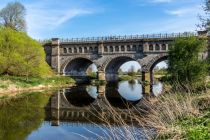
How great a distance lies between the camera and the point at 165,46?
78.6 meters

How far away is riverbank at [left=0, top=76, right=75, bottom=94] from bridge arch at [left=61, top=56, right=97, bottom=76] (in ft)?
35.2

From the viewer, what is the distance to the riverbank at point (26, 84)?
55.1 meters

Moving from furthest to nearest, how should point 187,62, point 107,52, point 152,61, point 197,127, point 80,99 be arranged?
point 107,52, point 152,61, point 80,99, point 187,62, point 197,127

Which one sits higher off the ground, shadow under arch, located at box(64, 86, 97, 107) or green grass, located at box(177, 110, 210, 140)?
green grass, located at box(177, 110, 210, 140)

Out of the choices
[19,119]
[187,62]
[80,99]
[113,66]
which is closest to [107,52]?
[113,66]

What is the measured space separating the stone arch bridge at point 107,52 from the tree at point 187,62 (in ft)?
107

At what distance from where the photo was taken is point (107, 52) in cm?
8488

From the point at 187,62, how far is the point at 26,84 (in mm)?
29036

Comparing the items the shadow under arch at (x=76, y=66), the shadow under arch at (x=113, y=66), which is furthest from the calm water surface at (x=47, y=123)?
the shadow under arch at (x=76, y=66)

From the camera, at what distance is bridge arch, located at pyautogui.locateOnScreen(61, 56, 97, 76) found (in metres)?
88.5

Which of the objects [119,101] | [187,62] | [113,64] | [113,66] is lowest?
[119,101]

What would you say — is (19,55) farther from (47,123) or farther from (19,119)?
(47,123)

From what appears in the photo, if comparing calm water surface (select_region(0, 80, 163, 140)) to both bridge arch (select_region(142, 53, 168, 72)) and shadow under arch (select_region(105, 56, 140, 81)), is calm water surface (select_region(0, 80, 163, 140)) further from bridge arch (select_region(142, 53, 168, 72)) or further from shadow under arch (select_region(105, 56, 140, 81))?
shadow under arch (select_region(105, 56, 140, 81))

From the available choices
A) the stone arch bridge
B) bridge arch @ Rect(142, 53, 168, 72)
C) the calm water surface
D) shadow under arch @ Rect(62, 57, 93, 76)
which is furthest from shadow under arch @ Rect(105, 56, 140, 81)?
the calm water surface
